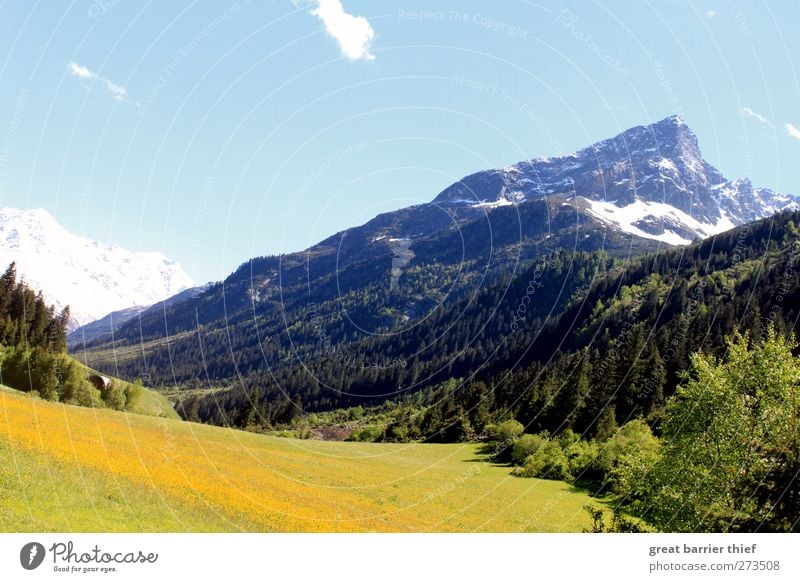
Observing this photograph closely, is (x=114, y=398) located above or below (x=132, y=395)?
above

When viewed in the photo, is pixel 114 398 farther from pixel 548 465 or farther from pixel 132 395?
pixel 548 465

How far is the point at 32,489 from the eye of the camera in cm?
2388

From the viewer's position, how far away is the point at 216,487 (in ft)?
111

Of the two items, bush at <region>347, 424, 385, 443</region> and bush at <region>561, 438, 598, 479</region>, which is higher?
bush at <region>561, 438, 598, 479</region>

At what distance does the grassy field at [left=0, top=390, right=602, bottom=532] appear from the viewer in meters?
24.6

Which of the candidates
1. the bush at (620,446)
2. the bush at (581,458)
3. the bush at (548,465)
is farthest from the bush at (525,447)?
the bush at (620,446)
